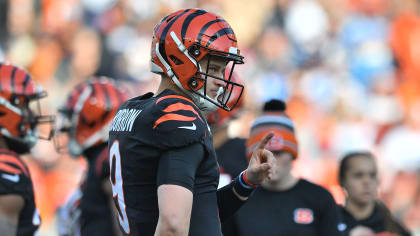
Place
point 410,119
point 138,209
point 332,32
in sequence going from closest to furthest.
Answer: point 138,209
point 410,119
point 332,32

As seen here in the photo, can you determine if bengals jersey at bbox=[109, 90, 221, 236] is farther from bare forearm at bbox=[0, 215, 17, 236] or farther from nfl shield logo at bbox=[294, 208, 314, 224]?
nfl shield logo at bbox=[294, 208, 314, 224]

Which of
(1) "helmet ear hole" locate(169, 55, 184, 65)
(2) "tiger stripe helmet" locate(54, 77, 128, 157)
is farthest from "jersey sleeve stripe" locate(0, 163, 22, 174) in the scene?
(2) "tiger stripe helmet" locate(54, 77, 128, 157)

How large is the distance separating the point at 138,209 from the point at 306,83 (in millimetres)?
14135

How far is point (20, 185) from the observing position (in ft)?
13.3

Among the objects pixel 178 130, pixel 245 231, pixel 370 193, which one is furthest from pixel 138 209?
pixel 370 193

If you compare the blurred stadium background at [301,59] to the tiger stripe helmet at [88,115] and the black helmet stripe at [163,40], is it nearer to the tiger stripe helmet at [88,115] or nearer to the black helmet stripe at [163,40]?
the tiger stripe helmet at [88,115]

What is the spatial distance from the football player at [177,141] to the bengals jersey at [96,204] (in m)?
2.11

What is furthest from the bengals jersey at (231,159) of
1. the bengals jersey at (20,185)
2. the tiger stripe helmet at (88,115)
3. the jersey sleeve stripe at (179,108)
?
the jersey sleeve stripe at (179,108)

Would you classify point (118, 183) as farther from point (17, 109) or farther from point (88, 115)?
point (88, 115)

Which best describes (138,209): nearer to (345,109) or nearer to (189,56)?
(189,56)

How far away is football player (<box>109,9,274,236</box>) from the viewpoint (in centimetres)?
285

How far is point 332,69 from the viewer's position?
1723 cm

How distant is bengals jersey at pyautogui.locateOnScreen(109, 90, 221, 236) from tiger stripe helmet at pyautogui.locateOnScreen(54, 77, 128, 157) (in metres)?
2.64

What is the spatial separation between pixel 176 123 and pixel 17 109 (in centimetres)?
203
